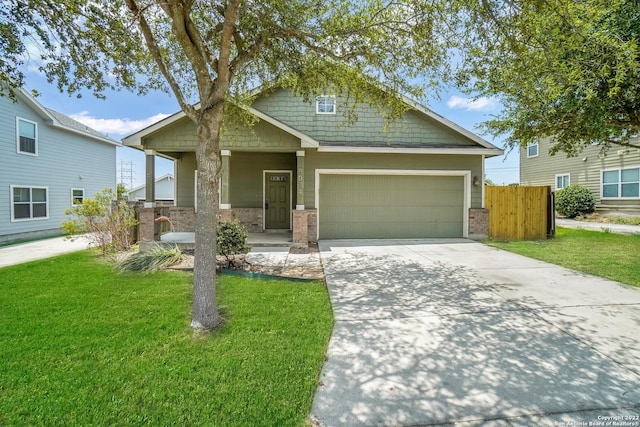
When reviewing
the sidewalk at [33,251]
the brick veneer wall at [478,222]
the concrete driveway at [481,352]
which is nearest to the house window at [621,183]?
the brick veneer wall at [478,222]

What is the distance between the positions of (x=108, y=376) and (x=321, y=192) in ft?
28.1

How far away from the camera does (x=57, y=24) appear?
474 centimetres

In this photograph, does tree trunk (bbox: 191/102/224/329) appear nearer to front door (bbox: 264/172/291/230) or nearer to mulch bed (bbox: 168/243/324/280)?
mulch bed (bbox: 168/243/324/280)

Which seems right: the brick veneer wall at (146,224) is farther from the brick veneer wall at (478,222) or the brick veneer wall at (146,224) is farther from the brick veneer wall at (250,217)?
the brick veneer wall at (478,222)

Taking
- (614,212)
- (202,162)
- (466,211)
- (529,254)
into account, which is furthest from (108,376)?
(614,212)

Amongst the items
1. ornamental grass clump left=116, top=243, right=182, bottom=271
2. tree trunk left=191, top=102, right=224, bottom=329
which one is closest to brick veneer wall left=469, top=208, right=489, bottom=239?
ornamental grass clump left=116, top=243, right=182, bottom=271

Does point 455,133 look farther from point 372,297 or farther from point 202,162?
point 202,162

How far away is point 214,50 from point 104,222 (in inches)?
224

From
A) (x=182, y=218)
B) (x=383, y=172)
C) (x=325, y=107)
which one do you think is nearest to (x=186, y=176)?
(x=182, y=218)

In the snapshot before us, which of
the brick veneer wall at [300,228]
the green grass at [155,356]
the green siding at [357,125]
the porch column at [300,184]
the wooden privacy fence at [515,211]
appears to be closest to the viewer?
the green grass at [155,356]

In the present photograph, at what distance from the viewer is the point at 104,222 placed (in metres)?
8.72

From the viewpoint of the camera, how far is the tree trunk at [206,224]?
3.90 m

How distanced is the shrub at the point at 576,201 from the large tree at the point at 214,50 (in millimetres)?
17078

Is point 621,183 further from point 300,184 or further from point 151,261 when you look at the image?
point 151,261
